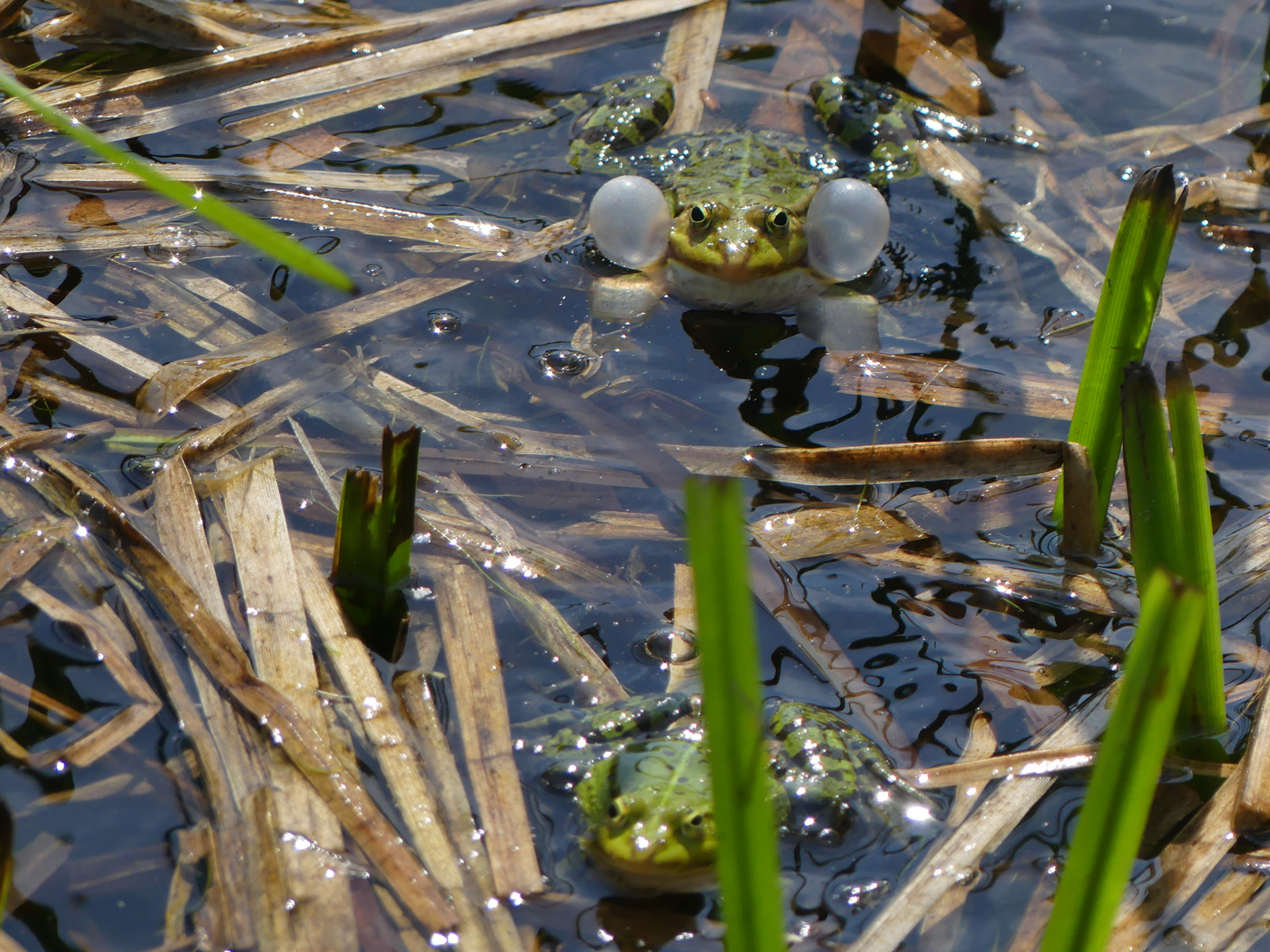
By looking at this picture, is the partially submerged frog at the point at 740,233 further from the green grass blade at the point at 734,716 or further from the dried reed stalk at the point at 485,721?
the green grass blade at the point at 734,716

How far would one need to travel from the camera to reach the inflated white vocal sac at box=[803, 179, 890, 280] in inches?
154

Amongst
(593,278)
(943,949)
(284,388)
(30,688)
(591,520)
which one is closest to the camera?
(943,949)

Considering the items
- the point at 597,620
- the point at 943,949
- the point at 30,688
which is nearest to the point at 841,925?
the point at 943,949

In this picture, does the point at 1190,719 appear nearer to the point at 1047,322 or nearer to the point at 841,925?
the point at 841,925

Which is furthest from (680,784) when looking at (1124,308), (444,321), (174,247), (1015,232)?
(1015,232)

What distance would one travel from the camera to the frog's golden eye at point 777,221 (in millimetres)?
3928

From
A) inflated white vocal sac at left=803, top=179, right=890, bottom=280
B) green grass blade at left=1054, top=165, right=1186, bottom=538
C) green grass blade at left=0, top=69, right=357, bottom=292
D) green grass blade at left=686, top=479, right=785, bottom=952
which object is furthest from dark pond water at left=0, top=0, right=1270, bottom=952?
green grass blade at left=0, top=69, right=357, bottom=292

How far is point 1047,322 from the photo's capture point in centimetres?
394

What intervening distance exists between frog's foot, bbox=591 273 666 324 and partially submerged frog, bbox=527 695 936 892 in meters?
1.71

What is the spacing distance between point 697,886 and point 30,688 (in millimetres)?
1484

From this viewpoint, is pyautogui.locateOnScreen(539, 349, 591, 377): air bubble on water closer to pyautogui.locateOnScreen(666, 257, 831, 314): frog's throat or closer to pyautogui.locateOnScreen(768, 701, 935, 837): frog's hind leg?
pyautogui.locateOnScreen(666, 257, 831, 314): frog's throat

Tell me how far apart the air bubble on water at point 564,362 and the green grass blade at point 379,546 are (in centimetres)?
107

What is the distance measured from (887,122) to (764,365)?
183cm

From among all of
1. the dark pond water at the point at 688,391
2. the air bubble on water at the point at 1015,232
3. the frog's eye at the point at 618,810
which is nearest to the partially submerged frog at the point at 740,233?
the dark pond water at the point at 688,391
